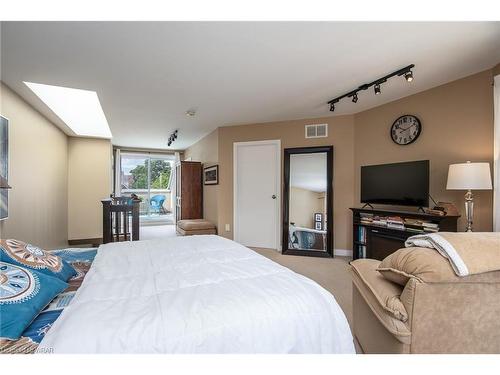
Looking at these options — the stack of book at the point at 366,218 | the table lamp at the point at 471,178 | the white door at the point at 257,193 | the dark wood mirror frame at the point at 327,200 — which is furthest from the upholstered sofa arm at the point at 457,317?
the white door at the point at 257,193

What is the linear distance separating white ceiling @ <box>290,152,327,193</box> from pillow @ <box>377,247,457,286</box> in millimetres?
2856

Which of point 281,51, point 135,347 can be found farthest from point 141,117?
point 135,347

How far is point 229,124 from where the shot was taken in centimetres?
458

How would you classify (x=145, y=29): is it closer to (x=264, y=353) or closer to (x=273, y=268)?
(x=273, y=268)

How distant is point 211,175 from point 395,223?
3429 millimetres

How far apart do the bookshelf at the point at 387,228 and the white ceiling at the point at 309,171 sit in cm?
84

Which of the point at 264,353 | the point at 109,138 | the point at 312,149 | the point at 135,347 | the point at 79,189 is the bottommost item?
the point at 264,353

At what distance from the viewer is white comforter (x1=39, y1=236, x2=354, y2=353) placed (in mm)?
848

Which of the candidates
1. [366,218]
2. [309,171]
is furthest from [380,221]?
[309,171]

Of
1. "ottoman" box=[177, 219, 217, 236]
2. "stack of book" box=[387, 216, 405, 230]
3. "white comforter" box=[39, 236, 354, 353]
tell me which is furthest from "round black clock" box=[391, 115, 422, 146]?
"ottoman" box=[177, 219, 217, 236]

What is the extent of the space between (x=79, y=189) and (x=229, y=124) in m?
3.50

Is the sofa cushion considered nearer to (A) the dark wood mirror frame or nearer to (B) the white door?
(A) the dark wood mirror frame

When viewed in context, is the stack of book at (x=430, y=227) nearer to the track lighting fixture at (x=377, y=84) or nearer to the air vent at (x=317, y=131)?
the track lighting fixture at (x=377, y=84)

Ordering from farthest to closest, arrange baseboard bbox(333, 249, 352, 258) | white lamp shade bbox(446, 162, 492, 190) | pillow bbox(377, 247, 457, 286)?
1. baseboard bbox(333, 249, 352, 258)
2. white lamp shade bbox(446, 162, 492, 190)
3. pillow bbox(377, 247, 457, 286)
